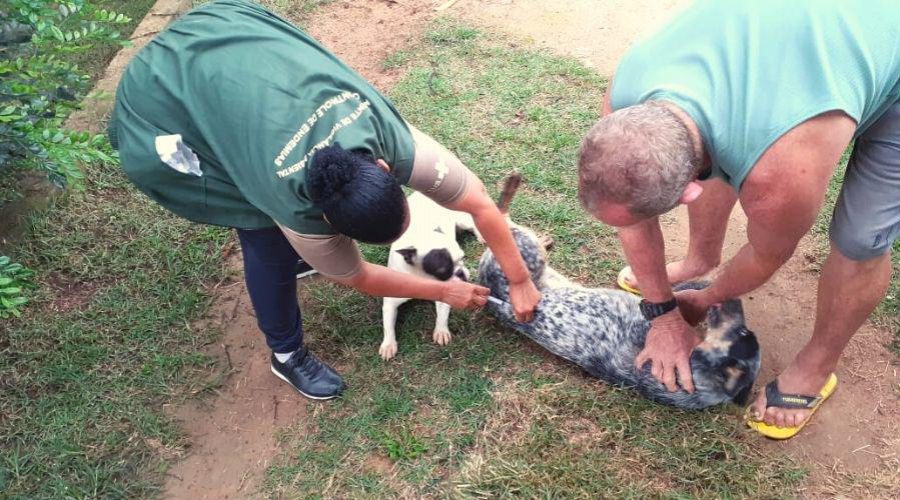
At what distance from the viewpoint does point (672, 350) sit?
9.34ft

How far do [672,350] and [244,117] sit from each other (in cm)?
183

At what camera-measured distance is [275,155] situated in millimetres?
2195

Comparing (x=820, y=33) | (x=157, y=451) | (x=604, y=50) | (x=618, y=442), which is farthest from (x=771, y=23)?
(x=604, y=50)

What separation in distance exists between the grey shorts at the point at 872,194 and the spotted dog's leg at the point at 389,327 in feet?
6.00

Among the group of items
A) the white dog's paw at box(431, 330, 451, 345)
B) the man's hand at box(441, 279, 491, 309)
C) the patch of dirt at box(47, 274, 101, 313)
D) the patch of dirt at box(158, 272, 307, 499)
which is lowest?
the patch of dirt at box(47, 274, 101, 313)

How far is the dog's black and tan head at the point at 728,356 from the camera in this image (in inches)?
110

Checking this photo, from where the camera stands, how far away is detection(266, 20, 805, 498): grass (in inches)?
109

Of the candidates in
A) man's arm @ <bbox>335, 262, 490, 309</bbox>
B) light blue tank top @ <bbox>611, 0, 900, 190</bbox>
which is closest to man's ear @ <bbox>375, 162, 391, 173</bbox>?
man's arm @ <bbox>335, 262, 490, 309</bbox>

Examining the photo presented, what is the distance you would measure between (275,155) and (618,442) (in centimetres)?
174

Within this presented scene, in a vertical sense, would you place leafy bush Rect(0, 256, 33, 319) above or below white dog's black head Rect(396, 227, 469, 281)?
above

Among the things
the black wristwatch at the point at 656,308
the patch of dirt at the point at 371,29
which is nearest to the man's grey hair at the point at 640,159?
the black wristwatch at the point at 656,308

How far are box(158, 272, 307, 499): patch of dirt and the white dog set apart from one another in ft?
1.80

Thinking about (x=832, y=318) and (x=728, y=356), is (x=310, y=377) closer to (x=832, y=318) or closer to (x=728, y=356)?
(x=728, y=356)

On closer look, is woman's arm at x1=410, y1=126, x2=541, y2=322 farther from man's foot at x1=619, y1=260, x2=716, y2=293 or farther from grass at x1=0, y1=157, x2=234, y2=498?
grass at x1=0, y1=157, x2=234, y2=498
